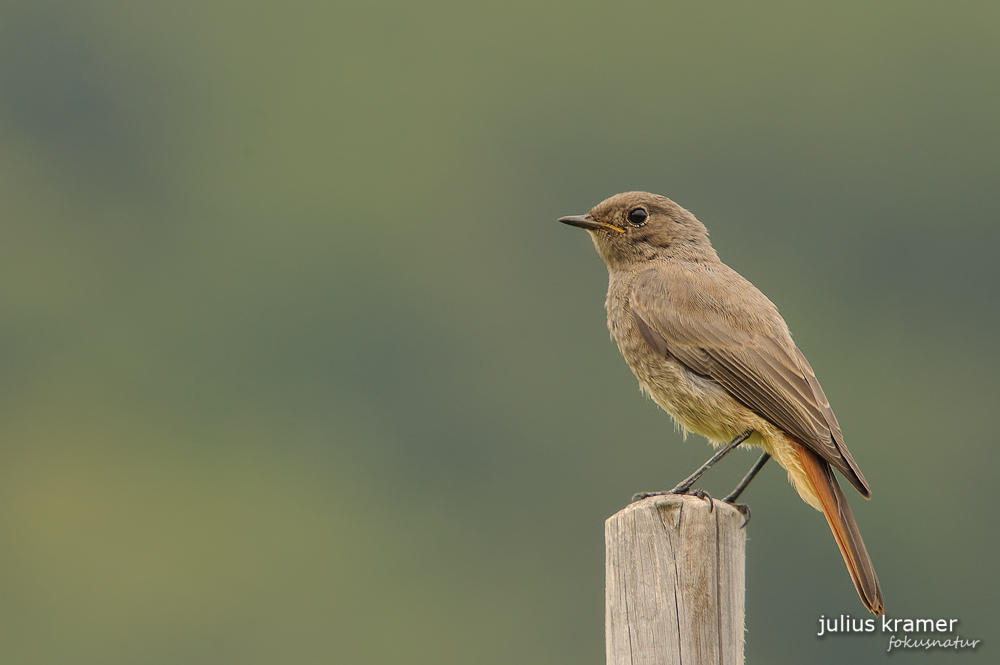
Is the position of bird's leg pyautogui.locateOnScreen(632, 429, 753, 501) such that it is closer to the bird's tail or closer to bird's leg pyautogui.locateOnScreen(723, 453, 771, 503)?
bird's leg pyautogui.locateOnScreen(723, 453, 771, 503)

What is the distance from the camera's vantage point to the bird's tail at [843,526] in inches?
286

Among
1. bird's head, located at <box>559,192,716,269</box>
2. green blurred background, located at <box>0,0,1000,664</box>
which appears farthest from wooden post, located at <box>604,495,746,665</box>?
green blurred background, located at <box>0,0,1000,664</box>

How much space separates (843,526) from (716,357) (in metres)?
1.41

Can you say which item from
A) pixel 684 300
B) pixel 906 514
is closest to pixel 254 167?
pixel 906 514

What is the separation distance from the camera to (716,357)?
28.7 feet

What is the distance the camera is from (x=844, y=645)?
3912cm

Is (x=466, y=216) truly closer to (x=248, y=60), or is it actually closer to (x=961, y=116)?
(x=961, y=116)

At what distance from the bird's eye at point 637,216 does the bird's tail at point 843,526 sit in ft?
7.09

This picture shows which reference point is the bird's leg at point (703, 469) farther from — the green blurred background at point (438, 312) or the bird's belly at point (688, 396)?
the green blurred background at point (438, 312)

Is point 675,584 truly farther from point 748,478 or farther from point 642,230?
point 642,230

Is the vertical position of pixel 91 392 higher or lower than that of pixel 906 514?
higher

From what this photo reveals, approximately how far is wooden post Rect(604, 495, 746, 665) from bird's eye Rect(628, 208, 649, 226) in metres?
3.51

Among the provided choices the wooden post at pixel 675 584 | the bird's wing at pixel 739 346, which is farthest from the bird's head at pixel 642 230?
the wooden post at pixel 675 584

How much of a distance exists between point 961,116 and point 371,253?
82.1 ft
